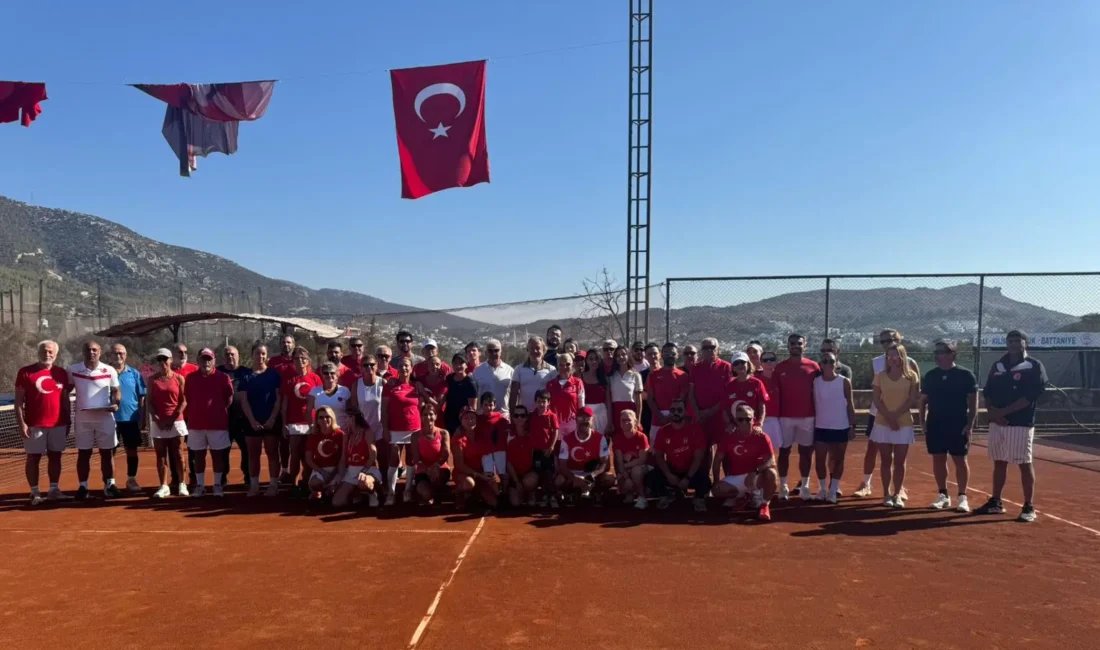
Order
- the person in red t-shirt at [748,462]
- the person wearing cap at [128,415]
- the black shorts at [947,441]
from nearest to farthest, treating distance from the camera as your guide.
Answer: the person in red t-shirt at [748,462]
the black shorts at [947,441]
the person wearing cap at [128,415]

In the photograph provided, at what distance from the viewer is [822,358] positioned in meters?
7.25

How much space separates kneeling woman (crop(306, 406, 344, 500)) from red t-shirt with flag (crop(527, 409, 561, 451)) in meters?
2.03

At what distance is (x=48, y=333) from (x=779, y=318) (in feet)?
76.6

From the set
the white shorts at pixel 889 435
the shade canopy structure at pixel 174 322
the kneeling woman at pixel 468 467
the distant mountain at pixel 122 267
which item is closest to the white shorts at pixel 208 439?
the kneeling woman at pixel 468 467

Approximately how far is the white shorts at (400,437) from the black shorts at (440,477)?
1.27ft

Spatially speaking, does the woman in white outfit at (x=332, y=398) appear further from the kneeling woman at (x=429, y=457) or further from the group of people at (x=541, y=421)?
the kneeling woman at (x=429, y=457)

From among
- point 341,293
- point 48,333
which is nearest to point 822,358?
point 48,333

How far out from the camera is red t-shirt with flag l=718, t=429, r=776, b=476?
6699 mm

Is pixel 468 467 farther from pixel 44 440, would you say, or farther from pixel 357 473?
pixel 44 440

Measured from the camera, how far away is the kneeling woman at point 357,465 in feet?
23.4

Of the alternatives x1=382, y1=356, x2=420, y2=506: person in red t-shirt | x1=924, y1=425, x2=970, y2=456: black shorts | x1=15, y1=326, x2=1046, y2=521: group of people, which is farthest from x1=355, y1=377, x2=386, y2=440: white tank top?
x1=924, y1=425, x2=970, y2=456: black shorts

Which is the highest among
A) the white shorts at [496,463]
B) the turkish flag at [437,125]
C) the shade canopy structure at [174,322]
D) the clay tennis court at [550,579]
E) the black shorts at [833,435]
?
the turkish flag at [437,125]

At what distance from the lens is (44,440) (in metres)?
7.52

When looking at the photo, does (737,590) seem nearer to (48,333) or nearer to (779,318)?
(779,318)
